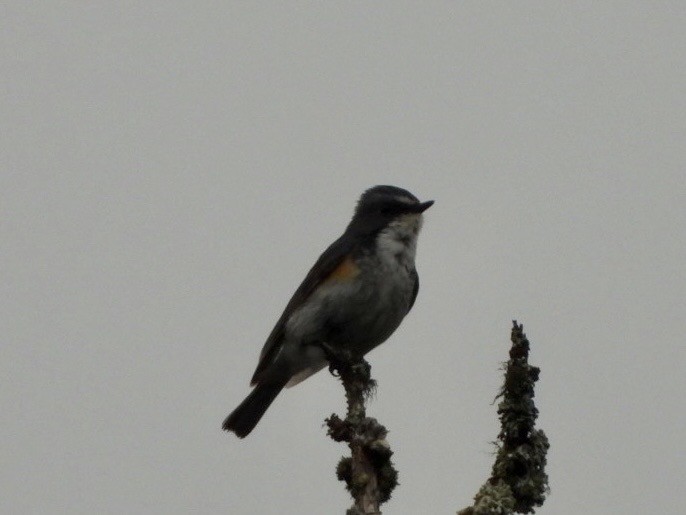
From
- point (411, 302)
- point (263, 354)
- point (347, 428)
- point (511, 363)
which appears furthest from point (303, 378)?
point (511, 363)

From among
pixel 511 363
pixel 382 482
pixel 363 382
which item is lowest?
pixel 382 482

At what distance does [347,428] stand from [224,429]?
477 centimetres

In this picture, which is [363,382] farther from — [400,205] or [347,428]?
[400,205]

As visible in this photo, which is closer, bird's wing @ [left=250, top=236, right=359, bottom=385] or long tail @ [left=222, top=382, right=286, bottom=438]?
bird's wing @ [left=250, top=236, right=359, bottom=385]

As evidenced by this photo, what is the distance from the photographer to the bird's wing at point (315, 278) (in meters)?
11.0

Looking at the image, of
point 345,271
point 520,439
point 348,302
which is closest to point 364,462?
point 520,439

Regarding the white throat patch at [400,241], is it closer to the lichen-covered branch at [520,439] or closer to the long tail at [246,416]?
the long tail at [246,416]

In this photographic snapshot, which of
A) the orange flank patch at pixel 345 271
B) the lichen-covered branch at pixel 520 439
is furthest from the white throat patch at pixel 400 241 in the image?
the lichen-covered branch at pixel 520 439

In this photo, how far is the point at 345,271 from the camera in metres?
11.0

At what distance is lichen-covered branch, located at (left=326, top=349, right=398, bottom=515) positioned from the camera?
6352 mm

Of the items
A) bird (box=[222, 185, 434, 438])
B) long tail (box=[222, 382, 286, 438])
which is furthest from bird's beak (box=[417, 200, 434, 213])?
long tail (box=[222, 382, 286, 438])

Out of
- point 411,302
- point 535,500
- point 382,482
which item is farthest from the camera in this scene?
point 411,302

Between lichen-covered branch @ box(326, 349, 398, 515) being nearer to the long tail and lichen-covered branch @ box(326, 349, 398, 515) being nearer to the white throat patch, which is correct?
the white throat patch

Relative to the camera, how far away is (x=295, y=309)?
11.2 meters
